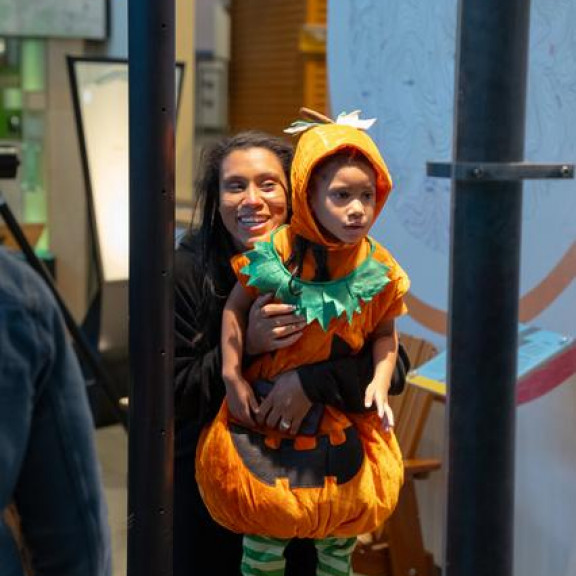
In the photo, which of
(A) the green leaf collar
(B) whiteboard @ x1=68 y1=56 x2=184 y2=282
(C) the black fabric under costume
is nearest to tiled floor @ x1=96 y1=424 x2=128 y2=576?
(B) whiteboard @ x1=68 y1=56 x2=184 y2=282

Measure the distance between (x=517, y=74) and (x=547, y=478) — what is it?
1723 mm

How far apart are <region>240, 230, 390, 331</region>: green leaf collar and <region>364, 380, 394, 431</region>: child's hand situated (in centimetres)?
11

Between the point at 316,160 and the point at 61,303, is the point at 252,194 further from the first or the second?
the point at 61,303

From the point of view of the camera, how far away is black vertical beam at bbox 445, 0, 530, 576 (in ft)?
4.73

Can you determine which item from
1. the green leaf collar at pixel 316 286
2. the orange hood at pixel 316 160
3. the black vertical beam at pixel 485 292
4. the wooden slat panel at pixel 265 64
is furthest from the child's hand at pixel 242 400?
the wooden slat panel at pixel 265 64

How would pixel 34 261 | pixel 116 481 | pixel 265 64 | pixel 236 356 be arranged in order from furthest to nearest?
pixel 265 64 < pixel 116 481 < pixel 34 261 < pixel 236 356

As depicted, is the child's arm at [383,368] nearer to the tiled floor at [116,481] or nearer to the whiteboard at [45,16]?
the tiled floor at [116,481]

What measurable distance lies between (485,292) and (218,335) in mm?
669

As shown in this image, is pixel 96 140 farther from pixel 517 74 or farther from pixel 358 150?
pixel 517 74

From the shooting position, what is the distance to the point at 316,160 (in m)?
1.82

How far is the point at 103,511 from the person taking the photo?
1.35 meters

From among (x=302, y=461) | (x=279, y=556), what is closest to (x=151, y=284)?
(x=302, y=461)

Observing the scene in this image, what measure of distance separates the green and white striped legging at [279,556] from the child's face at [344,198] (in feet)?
1.72

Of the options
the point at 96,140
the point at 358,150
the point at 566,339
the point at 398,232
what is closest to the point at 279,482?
the point at 358,150
